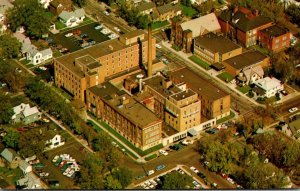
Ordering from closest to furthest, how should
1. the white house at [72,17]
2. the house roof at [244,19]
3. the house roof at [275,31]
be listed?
the house roof at [275,31], the house roof at [244,19], the white house at [72,17]

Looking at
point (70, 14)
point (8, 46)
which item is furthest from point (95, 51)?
point (70, 14)

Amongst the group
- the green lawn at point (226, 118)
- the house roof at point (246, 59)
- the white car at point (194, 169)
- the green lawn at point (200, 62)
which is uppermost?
the house roof at point (246, 59)

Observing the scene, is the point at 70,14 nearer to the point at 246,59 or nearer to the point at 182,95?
the point at 246,59

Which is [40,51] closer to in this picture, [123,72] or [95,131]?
[123,72]

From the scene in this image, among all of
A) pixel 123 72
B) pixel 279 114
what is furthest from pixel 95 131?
pixel 279 114

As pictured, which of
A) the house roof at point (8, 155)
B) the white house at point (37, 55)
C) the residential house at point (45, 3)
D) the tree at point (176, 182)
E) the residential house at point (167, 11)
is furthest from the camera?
the residential house at point (45, 3)

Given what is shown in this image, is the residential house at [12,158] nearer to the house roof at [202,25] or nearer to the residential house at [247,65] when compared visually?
the residential house at [247,65]

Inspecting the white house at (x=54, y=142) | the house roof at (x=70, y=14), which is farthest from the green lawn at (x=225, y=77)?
the house roof at (x=70, y=14)
